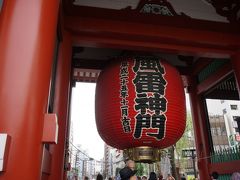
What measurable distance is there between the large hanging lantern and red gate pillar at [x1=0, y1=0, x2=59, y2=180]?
6.25 ft

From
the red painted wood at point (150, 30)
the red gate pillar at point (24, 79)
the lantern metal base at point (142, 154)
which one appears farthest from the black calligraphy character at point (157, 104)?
the red gate pillar at point (24, 79)

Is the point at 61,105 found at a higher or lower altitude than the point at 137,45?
lower

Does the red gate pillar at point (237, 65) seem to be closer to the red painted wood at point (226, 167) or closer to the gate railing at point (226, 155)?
the gate railing at point (226, 155)

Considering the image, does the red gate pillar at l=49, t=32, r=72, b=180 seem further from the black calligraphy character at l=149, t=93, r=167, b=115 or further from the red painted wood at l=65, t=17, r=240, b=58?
the black calligraphy character at l=149, t=93, r=167, b=115

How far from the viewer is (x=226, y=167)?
16.8 ft

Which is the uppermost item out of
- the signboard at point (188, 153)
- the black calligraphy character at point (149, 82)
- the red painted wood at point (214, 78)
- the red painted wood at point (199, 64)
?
the red painted wood at point (199, 64)

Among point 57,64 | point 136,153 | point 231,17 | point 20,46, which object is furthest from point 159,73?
point 20,46

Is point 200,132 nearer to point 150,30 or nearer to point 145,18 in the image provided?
point 150,30

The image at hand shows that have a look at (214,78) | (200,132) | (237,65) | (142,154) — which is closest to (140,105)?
(142,154)

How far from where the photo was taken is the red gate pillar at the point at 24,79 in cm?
154

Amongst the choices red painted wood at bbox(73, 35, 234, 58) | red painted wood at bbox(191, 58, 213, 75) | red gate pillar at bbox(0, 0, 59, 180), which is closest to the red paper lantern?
red painted wood at bbox(73, 35, 234, 58)

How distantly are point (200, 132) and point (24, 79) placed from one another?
5.15 m

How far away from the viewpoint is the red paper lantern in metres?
3.58

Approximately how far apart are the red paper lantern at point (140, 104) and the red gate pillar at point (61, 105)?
0.62 meters
